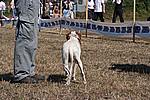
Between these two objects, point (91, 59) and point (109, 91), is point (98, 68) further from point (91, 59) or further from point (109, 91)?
point (109, 91)

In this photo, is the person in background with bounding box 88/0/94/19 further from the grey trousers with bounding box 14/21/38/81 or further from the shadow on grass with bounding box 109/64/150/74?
the grey trousers with bounding box 14/21/38/81

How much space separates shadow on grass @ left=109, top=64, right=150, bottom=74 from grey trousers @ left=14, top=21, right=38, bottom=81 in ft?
7.14

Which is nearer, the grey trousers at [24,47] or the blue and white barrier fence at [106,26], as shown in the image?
the grey trousers at [24,47]

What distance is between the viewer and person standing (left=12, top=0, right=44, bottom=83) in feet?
24.4

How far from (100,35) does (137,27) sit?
7.34 feet

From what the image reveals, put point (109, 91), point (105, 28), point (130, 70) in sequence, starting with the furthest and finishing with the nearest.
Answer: point (105, 28)
point (130, 70)
point (109, 91)

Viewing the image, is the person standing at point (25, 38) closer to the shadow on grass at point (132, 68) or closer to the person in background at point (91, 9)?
the shadow on grass at point (132, 68)

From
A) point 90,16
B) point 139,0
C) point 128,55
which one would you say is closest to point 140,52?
point 128,55

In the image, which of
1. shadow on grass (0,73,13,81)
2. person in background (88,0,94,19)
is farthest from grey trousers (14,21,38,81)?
person in background (88,0,94,19)

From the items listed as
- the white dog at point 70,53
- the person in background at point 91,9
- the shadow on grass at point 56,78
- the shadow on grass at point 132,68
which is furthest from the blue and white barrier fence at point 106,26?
the white dog at point 70,53

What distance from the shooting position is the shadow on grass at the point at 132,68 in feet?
29.9

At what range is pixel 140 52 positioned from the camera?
1274 centimetres

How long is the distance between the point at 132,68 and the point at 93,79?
1644 millimetres

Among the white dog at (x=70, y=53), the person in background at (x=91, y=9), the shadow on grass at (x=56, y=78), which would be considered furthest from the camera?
the person in background at (x=91, y=9)
